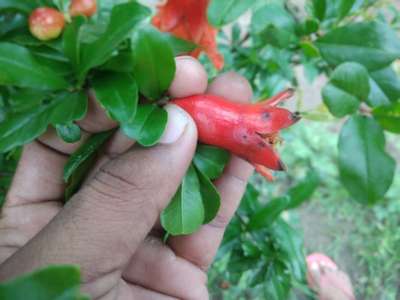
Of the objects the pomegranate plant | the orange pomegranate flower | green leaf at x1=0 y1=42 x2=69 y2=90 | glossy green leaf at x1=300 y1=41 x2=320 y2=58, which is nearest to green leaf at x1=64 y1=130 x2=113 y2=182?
the pomegranate plant

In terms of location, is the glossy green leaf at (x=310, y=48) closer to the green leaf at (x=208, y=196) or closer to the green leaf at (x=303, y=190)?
the green leaf at (x=208, y=196)

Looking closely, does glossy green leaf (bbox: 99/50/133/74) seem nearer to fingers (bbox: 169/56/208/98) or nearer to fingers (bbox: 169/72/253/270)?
fingers (bbox: 169/56/208/98)

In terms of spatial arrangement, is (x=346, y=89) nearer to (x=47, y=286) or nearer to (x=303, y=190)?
(x=303, y=190)

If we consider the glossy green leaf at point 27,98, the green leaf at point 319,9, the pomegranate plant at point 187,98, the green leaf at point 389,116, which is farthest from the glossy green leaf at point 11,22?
the green leaf at point 389,116

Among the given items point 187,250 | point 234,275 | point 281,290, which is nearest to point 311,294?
point 234,275

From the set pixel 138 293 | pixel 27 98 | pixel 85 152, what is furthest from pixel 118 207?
pixel 138 293

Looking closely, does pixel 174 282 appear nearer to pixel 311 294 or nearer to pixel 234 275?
pixel 234 275
